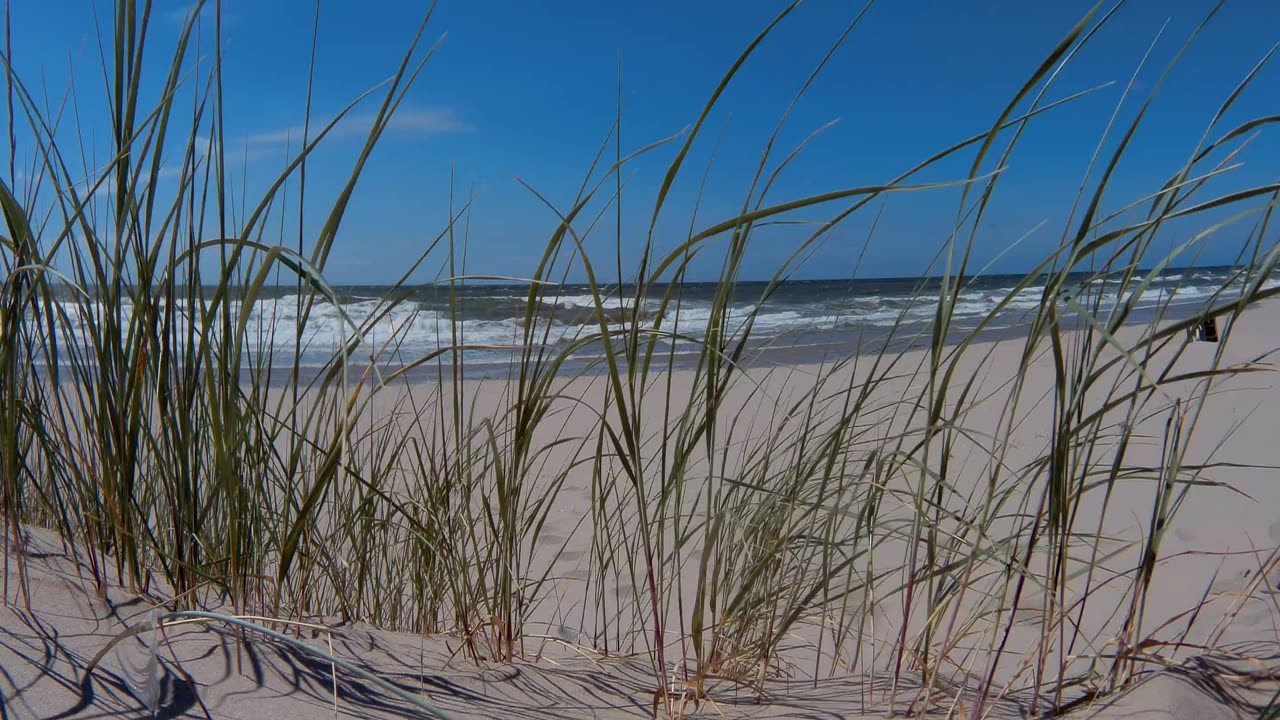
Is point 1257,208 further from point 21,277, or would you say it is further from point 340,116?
point 21,277

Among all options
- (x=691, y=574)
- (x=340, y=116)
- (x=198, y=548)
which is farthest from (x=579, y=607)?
(x=340, y=116)

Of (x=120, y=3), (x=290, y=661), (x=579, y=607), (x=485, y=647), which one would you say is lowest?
(x=579, y=607)

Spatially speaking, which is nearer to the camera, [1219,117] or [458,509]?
[1219,117]

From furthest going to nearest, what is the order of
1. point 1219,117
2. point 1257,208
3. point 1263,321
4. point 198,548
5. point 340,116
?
point 1263,321 < point 198,548 < point 340,116 < point 1219,117 < point 1257,208

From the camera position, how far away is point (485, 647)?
124 centimetres

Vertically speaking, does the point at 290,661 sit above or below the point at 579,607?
above

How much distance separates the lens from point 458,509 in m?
1.24

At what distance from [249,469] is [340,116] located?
0.49 meters

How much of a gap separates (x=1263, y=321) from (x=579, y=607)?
391 inches

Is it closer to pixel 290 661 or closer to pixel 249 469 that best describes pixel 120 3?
pixel 249 469

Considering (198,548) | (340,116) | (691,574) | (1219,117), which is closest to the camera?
(1219,117)

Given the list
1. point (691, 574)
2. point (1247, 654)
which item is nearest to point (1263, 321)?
point (691, 574)

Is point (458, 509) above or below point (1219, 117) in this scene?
below

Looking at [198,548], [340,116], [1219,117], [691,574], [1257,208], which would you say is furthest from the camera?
[691,574]
